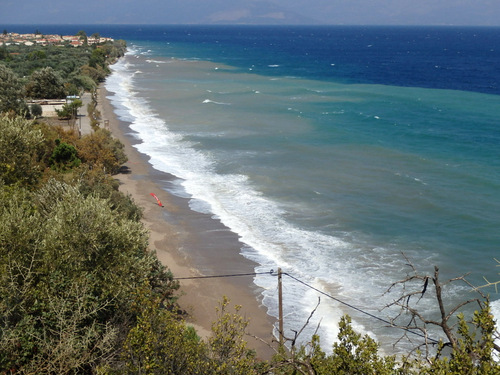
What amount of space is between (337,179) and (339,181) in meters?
0.43

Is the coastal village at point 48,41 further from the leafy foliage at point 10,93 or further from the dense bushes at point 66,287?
the dense bushes at point 66,287

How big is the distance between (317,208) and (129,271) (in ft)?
51.2

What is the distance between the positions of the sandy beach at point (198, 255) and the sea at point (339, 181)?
672 mm

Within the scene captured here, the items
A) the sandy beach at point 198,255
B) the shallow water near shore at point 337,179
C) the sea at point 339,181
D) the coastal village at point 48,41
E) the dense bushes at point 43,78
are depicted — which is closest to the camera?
the sandy beach at point 198,255

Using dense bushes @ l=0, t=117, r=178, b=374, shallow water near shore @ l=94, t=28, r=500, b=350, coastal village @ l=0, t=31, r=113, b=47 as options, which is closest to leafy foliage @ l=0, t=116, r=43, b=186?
dense bushes @ l=0, t=117, r=178, b=374

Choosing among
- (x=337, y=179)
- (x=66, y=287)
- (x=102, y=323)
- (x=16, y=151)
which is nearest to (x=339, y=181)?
(x=337, y=179)

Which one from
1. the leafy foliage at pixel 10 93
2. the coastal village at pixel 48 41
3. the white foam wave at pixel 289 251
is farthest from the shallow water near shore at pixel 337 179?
the coastal village at pixel 48 41

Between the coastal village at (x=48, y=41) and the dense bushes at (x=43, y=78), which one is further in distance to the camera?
the coastal village at (x=48, y=41)

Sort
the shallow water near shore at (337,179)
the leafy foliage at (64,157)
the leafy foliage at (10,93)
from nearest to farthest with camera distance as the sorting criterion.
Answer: the shallow water near shore at (337,179) → the leafy foliage at (64,157) → the leafy foliage at (10,93)

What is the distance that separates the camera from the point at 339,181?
109 feet

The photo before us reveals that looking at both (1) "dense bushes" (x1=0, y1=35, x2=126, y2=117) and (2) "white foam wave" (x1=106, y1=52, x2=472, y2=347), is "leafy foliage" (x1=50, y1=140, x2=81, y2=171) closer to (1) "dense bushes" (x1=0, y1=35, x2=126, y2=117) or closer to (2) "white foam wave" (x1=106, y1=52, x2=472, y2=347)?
(1) "dense bushes" (x1=0, y1=35, x2=126, y2=117)

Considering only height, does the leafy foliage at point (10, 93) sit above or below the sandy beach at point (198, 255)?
above

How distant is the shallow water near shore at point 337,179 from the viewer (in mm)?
21625

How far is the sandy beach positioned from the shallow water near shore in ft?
2.30
